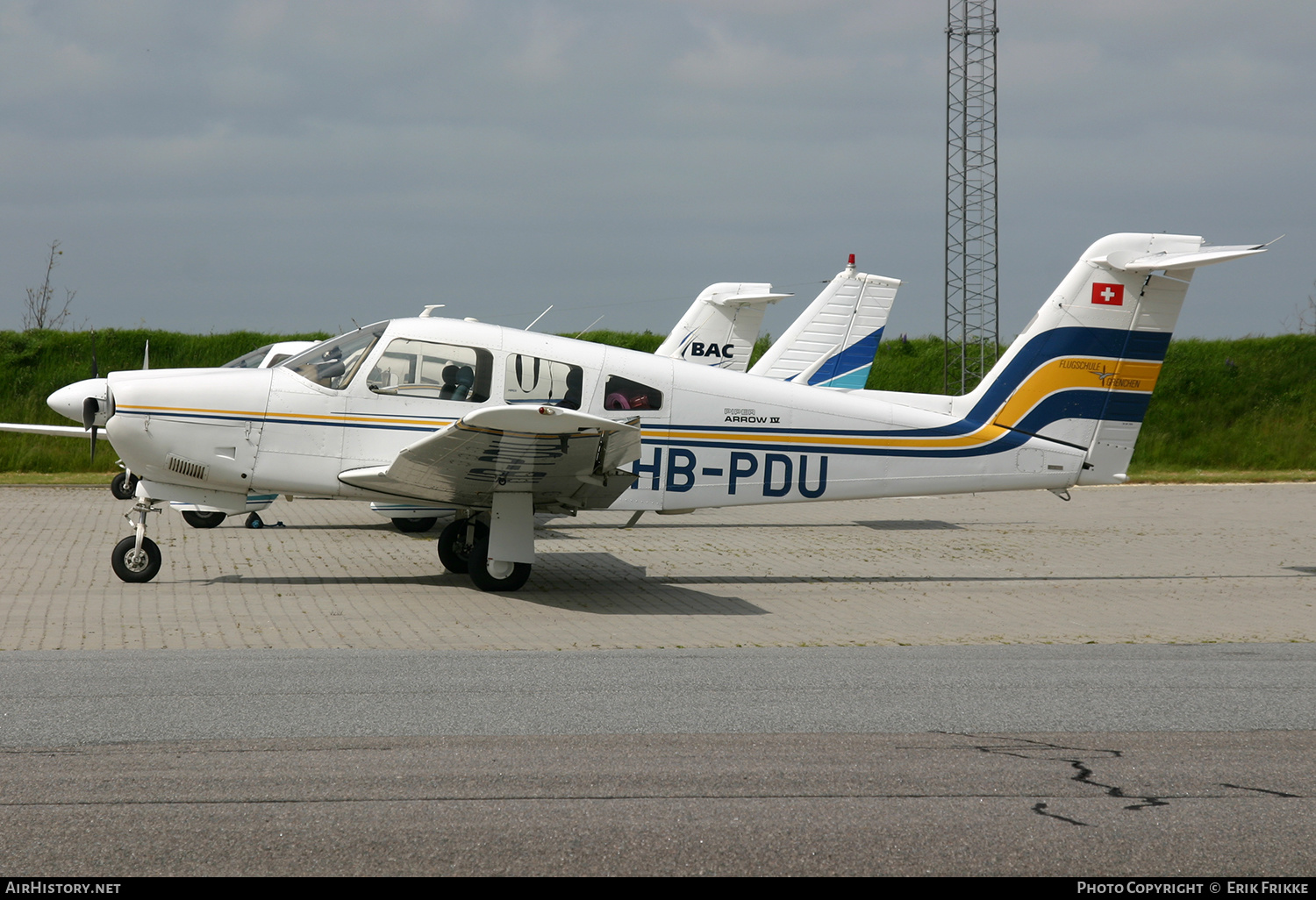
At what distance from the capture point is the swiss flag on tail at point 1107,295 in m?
10.8

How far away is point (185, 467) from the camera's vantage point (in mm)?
9570

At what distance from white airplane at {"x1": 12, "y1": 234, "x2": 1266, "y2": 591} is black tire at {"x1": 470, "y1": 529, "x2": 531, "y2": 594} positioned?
2 cm

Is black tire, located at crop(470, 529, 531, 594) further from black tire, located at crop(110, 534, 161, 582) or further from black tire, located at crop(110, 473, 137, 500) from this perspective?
black tire, located at crop(110, 473, 137, 500)

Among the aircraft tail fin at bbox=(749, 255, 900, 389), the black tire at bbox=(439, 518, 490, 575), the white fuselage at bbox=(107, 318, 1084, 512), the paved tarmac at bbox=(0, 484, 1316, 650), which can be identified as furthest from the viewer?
the aircraft tail fin at bbox=(749, 255, 900, 389)

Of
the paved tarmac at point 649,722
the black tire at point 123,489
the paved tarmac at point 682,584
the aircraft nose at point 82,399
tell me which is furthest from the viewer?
the black tire at point 123,489

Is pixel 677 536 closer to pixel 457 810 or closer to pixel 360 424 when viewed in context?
pixel 360 424

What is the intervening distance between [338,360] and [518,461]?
2087 millimetres

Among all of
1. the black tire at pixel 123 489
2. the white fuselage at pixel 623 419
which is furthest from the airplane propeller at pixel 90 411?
the black tire at pixel 123 489

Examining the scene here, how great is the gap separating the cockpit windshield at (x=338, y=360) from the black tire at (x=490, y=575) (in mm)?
1905

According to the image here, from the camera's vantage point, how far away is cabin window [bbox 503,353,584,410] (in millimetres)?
9875

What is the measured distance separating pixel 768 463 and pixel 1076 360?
3.25 m

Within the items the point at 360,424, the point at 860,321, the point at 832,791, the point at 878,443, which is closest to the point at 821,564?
the point at 878,443

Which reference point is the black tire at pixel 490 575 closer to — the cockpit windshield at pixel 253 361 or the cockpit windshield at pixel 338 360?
the cockpit windshield at pixel 338 360

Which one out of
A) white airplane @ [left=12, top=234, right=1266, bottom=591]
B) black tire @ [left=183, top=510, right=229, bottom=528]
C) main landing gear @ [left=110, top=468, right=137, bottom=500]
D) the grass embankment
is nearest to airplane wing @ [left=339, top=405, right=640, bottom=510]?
white airplane @ [left=12, top=234, right=1266, bottom=591]
